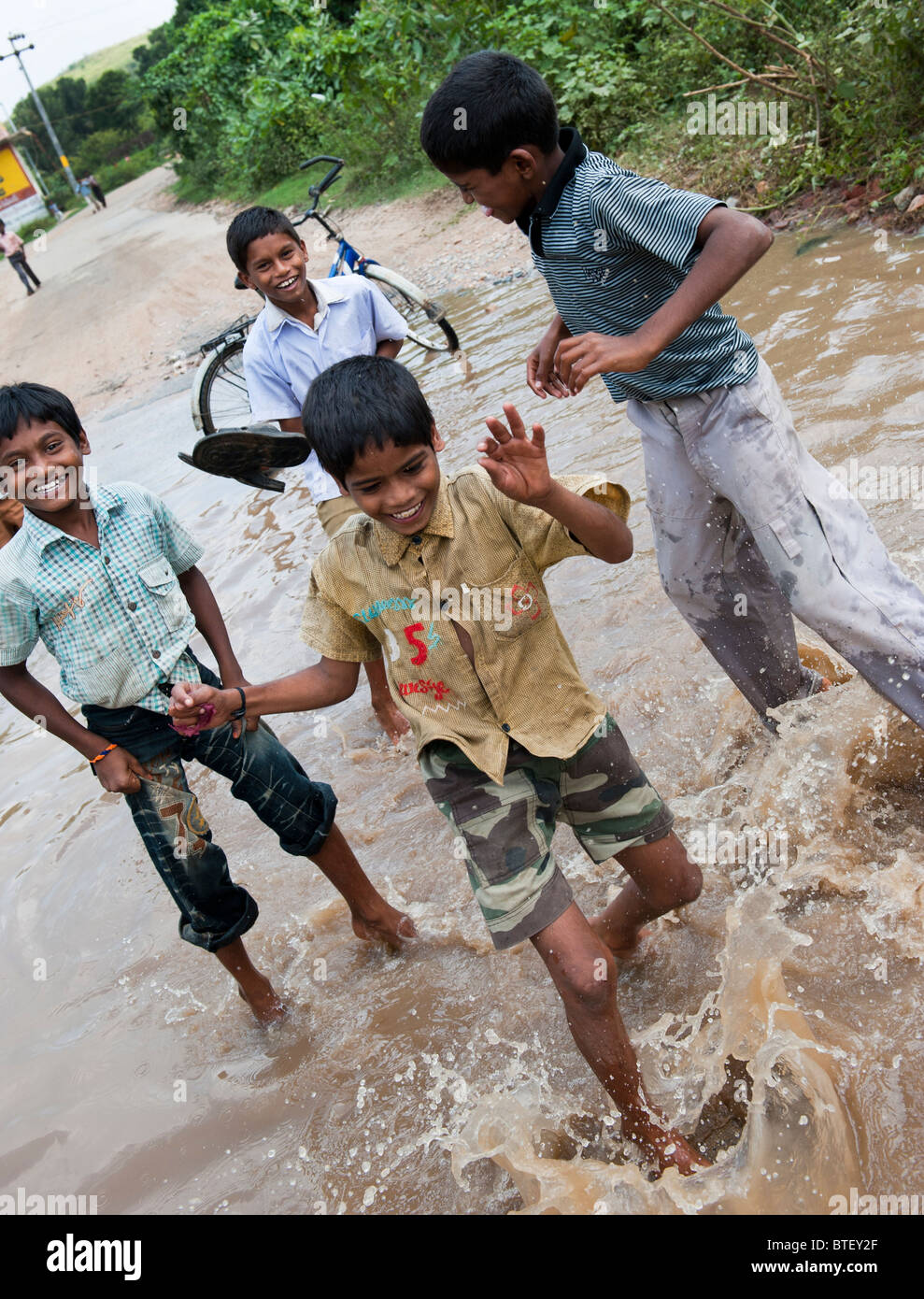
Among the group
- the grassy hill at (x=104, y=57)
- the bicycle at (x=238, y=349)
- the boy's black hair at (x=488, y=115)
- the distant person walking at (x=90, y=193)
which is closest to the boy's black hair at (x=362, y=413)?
the boy's black hair at (x=488, y=115)

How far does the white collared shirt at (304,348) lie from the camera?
3.68 meters

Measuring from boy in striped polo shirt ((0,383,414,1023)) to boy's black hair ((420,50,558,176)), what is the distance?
117 centimetres

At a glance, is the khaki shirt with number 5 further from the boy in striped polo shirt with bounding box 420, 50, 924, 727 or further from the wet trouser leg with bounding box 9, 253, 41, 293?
the wet trouser leg with bounding box 9, 253, 41, 293

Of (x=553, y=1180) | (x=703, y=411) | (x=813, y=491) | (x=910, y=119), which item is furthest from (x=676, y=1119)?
(x=910, y=119)

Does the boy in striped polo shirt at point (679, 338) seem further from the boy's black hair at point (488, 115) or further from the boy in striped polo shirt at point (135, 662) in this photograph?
the boy in striped polo shirt at point (135, 662)

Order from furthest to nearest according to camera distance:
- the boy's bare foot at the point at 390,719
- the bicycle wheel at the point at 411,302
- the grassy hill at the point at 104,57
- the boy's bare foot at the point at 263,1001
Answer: the grassy hill at the point at 104,57
the bicycle wheel at the point at 411,302
the boy's bare foot at the point at 390,719
the boy's bare foot at the point at 263,1001

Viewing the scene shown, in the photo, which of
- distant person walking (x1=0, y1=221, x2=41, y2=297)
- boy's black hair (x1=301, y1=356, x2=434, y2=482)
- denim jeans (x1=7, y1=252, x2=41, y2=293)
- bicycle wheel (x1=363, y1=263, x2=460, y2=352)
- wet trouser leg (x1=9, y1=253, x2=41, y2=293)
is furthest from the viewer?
wet trouser leg (x1=9, y1=253, x2=41, y2=293)

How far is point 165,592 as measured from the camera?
2.81m

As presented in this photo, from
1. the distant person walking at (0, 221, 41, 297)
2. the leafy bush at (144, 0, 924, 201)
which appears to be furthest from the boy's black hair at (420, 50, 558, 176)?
the distant person walking at (0, 221, 41, 297)

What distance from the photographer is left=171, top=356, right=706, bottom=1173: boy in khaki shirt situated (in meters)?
2.03

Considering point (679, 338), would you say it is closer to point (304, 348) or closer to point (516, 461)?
point (516, 461)

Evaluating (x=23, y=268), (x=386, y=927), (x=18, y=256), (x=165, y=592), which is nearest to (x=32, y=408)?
(x=165, y=592)

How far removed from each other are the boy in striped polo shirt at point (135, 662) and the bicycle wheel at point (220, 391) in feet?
11.8

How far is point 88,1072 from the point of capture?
123 inches
